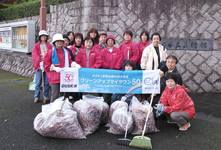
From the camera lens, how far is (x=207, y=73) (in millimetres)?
6941

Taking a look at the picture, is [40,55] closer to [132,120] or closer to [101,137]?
[101,137]

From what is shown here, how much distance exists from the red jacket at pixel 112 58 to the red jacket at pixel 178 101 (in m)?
1.39

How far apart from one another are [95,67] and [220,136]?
2.88 m

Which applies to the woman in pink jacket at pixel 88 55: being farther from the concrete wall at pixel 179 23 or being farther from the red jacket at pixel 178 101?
the concrete wall at pixel 179 23

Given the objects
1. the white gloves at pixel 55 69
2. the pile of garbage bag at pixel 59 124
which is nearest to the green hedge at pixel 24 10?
the white gloves at pixel 55 69

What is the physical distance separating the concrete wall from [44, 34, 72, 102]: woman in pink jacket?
316 centimetres

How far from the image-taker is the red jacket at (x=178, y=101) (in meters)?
3.80

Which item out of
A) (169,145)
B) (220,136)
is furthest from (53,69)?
(220,136)

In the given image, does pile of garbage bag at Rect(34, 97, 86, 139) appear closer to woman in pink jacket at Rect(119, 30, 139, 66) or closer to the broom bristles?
the broom bristles

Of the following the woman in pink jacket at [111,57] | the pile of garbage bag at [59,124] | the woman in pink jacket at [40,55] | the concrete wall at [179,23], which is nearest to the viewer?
the pile of garbage bag at [59,124]

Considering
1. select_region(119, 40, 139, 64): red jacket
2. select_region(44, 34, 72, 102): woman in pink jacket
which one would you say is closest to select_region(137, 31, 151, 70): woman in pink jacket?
select_region(119, 40, 139, 64): red jacket

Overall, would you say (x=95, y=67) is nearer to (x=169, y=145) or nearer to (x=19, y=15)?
(x=169, y=145)

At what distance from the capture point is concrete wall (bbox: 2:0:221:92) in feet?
22.6

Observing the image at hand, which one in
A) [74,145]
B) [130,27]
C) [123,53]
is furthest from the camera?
[130,27]
